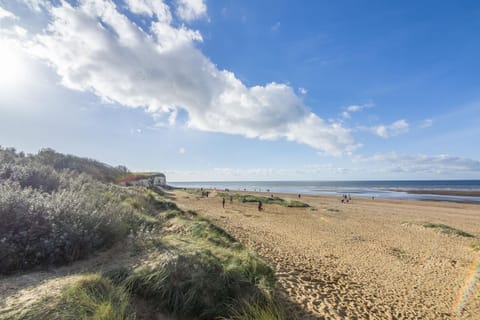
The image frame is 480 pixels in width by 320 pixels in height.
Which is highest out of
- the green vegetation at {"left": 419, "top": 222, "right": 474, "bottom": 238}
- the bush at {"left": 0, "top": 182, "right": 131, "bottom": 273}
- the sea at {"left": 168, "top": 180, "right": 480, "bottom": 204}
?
the bush at {"left": 0, "top": 182, "right": 131, "bottom": 273}

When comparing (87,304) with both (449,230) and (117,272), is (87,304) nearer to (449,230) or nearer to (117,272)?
(117,272)

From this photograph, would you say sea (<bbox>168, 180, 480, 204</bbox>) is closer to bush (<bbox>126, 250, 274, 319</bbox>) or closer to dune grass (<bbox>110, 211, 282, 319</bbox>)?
dune grass (<bbox>110, 211, 282, 319</bbox>)

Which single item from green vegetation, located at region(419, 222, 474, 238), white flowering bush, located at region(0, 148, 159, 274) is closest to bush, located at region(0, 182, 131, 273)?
white flowering bush, located at region(0, 148, 159, 274)

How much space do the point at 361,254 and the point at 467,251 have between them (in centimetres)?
650

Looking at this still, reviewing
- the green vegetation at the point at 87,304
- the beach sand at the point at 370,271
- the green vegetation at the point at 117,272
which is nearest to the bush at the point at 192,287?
the green vegetation at the point at 117,272

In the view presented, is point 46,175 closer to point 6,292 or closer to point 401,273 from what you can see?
point 6,292

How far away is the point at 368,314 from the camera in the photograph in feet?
16.9

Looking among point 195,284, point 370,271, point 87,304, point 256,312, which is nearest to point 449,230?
point 370,271

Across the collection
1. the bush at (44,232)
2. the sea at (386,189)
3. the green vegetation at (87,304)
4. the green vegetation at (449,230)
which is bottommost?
the green vegetation at (449,230)

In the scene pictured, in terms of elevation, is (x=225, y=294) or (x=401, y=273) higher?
(x=225, y=294)

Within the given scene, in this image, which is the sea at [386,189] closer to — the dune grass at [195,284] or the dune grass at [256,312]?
the dune grass at [195,284]

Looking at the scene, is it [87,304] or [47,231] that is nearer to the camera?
[87,304]

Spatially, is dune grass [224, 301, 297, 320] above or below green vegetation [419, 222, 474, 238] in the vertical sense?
above

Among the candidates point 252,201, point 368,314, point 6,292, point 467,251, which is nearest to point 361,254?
point 368,314
